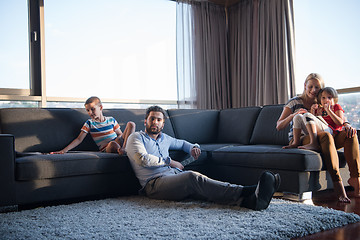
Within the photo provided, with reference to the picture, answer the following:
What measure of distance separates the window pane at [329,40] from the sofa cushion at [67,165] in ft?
8.77

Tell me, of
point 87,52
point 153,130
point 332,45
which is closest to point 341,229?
point 153,130

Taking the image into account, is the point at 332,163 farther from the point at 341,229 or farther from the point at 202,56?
the point at 202,56

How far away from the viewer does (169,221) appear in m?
1.85

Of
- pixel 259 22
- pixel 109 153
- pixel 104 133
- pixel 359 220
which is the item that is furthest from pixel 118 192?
pixel 259 22

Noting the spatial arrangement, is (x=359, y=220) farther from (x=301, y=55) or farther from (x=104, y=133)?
(x=301, y=55)

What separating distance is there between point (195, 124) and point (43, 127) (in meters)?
1.54

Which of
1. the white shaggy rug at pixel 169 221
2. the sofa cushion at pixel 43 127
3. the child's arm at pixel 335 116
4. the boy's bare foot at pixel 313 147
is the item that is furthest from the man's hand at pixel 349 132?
the sofa cushion at pixel 43 127

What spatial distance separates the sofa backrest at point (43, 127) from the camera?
280cm

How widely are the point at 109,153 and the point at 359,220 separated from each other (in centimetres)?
173

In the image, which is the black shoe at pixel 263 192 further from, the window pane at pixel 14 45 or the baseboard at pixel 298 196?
the window pane at pixel 14 45

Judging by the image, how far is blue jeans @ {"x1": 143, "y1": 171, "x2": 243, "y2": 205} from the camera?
7.00 feet

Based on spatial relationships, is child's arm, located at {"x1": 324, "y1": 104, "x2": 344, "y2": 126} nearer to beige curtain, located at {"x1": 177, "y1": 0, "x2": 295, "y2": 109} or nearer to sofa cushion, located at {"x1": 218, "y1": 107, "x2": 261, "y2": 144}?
sofa cushion, located at {"x1": 218, "y1": 107, "x2": 261, "y2": 144}

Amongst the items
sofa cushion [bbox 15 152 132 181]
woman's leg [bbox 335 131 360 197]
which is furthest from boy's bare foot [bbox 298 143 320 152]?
sofa cushion [bbox 15 152 132 181]

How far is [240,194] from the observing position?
2.12 metres
